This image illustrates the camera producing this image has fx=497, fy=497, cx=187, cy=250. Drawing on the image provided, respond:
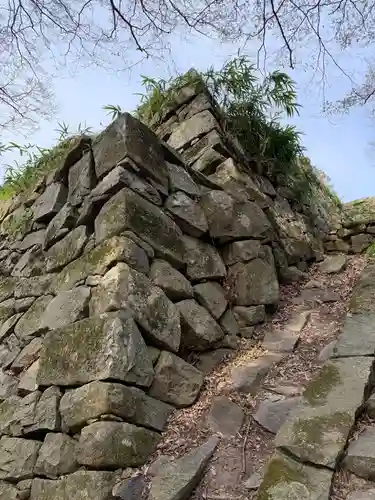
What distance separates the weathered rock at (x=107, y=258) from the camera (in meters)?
3.48

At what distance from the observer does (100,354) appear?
3.02 meters

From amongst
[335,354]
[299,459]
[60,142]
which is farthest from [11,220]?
[299,459]

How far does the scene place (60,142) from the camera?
5961 mm

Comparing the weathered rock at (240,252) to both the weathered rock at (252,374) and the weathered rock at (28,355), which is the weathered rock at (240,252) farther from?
the weathered rock at (28,355)

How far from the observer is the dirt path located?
2693 millimetres

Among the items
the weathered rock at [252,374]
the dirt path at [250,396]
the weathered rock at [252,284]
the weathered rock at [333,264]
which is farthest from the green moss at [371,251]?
the weathered rock at [252,374]

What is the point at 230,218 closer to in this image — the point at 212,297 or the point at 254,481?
the point at 212,297

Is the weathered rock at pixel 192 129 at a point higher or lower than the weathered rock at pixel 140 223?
higher

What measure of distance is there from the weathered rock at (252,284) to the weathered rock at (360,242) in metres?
2.20

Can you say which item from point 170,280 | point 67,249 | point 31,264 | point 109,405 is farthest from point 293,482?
point 31,264

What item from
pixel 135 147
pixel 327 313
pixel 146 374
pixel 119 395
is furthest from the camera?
pixel 327 313

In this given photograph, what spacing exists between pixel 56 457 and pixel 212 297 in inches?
67.9

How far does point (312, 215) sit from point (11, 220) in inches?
148

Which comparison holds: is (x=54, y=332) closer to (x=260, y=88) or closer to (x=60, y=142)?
(x=60, y=142)
